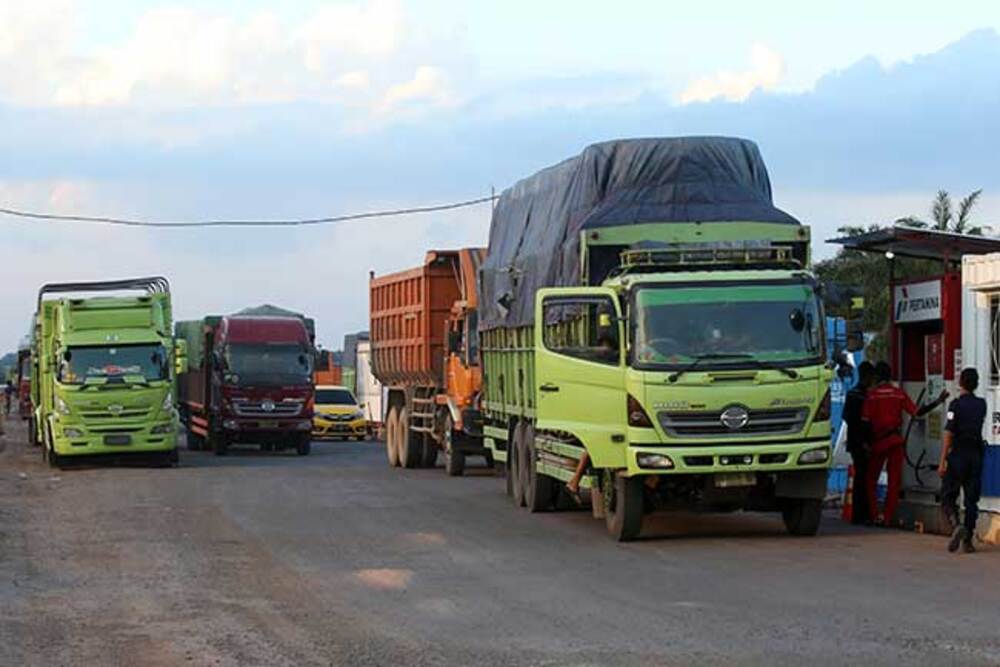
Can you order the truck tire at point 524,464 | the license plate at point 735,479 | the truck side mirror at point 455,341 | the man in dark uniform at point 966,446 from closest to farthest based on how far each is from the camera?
the man in dark uniform at point 966,446
the license plate at point 735,479
the truck tire at point 524,464
the truck side mirror at point 455,341

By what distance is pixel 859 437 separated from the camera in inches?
810

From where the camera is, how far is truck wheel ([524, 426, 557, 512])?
73.6ft

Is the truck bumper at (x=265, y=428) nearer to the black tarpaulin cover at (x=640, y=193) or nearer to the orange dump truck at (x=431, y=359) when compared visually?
the orange dump truck at (x=431, y=359)

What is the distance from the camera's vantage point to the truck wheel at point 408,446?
33.7 meters

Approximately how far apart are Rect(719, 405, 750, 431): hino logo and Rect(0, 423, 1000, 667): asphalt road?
1.23 m

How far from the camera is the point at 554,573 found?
1619 cm

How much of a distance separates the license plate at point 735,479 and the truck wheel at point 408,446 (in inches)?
620

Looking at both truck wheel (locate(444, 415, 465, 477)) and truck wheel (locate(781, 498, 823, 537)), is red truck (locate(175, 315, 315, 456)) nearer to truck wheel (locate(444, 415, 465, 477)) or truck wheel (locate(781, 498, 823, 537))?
truck wheel (locate(444, 415, 465, 477))

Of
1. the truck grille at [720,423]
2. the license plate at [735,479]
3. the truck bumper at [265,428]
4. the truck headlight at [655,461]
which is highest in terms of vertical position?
the truck grille at [720,423]

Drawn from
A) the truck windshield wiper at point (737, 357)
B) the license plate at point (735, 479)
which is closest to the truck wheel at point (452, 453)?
the license plate at point (735, 479)

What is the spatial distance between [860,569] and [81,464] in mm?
22806

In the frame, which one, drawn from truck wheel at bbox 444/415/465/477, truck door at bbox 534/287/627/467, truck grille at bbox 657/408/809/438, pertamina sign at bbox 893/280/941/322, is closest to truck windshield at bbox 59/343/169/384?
truck wheel at bbox 444/415/465/477

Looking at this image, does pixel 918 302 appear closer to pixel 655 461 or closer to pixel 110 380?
pixel 655 461

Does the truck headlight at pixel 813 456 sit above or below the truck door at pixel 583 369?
below
